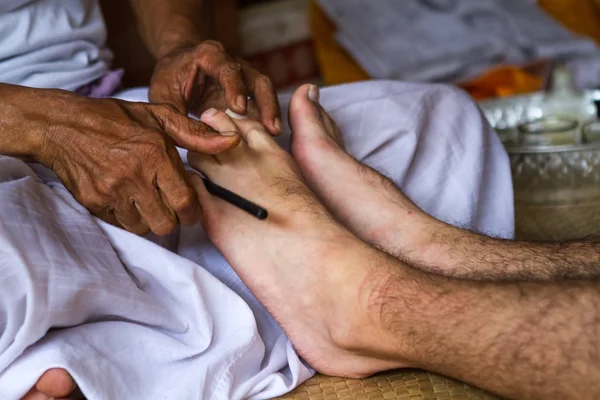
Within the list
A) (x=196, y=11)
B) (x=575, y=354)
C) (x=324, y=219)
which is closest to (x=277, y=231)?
(x=324, y=219)

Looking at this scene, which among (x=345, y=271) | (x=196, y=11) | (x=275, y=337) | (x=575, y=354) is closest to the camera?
(x=575, y=354)

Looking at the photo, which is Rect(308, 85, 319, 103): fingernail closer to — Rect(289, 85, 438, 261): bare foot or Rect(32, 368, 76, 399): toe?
Rect(289, 85, 438, 261): bare foot

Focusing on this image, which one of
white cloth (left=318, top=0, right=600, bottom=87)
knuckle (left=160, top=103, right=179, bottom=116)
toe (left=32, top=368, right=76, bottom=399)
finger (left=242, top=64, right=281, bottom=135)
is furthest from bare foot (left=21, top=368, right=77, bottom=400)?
white cloth (left=318, top=0, right=600, bottom=87)

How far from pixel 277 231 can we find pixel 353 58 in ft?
5.31

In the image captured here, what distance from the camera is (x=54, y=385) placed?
781 mm

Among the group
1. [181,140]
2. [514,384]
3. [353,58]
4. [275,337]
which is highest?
[181,140]

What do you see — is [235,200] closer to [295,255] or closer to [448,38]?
[295,255]

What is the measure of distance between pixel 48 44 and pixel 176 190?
0.39 m

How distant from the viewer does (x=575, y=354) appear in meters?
0.71

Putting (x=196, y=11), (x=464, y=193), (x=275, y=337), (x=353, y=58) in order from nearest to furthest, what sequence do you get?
1. (x=275, y=337)
2. (x=464, y=193)
3. (x=196, y=11)
4. (x=353, y=58)

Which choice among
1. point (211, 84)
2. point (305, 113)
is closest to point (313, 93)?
point (305, 113)

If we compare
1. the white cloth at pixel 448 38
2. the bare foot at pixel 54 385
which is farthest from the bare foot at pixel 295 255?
the white cloth at pixel 448 38

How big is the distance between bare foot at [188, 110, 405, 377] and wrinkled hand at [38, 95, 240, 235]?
0.08 metres

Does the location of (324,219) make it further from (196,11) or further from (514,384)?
(196,11)
